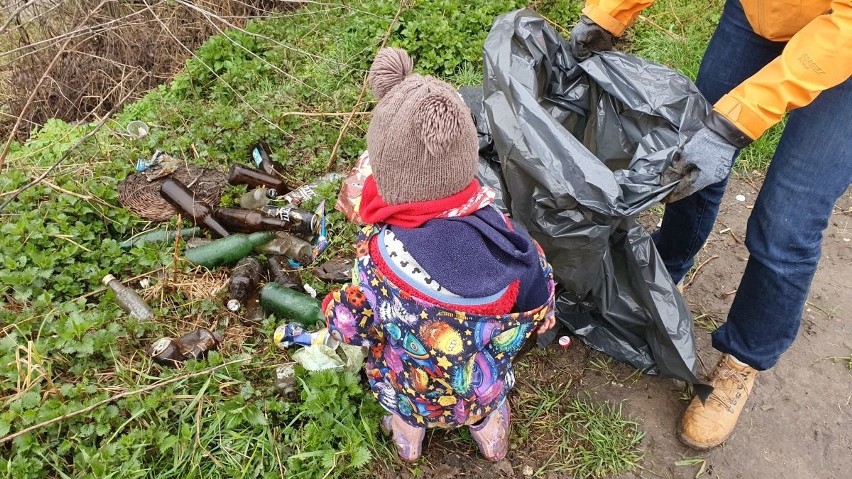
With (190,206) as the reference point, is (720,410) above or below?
below

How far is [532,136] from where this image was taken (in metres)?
1.99

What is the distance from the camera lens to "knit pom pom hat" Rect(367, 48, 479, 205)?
1.37 m

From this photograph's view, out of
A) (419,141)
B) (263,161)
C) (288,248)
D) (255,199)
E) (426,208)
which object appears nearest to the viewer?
(419,141)

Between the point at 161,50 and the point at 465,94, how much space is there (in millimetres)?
3922

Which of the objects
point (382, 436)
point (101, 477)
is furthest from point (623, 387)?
point (101, 477)

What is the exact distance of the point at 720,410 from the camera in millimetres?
2332

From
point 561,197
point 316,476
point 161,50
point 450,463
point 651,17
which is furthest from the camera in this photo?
point 161,50

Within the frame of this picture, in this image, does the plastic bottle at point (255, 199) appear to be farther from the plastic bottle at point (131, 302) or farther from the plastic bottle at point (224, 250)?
the plastic bottle at point (131, 302)

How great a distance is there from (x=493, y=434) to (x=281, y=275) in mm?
1239

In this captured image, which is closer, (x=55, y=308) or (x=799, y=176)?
(x=799, y=176)

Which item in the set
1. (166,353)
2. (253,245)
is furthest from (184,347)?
(253,245)

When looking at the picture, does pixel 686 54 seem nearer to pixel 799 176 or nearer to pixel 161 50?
pixel 799 176

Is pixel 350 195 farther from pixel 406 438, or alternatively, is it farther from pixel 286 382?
pixel 406 438

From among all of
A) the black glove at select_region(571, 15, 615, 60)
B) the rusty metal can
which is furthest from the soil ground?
the black glove at select_region(571, 15, 615, 60)
